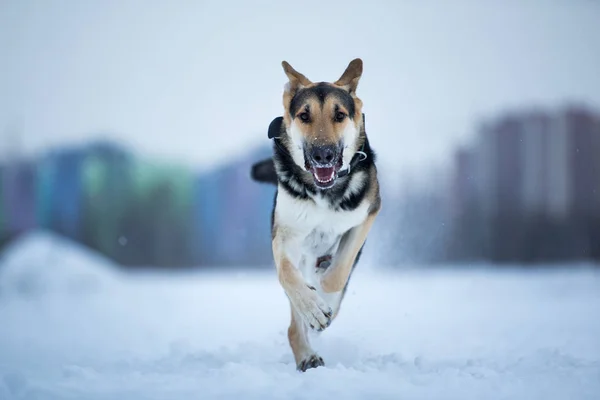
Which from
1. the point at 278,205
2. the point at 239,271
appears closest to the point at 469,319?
the point at 278,205

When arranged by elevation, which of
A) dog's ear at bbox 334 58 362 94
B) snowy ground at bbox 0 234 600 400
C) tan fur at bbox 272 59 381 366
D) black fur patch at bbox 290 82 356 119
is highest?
dog's ear at bbox 334 58 362 94

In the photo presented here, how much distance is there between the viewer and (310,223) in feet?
13.3

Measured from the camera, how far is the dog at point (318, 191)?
3939 millimetres

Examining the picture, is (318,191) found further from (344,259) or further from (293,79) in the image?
(293,79)

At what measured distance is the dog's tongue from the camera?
388 centimetres

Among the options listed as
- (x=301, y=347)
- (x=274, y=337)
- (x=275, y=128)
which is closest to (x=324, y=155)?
(x=275, y=128)

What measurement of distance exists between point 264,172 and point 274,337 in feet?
5.50

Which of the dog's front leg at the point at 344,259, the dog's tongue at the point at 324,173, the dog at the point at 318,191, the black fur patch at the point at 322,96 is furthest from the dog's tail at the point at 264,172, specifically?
the dog's tongue at the point at 324,173

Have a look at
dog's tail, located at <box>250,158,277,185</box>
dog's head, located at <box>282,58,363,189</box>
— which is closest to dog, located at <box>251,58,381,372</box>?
dog's head, located at <box>282,58,363,189</box>

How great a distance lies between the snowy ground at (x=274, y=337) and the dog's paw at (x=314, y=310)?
0.86ft

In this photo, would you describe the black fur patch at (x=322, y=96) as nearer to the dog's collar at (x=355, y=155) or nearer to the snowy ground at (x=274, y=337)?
the dog's collar at (x=355, y=155)

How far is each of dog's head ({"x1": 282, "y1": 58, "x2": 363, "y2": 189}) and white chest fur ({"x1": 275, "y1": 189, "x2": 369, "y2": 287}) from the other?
229 millimetres

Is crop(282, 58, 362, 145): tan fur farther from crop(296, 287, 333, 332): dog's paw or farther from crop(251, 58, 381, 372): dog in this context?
crop(296, 287, 333, 332): dog's paw

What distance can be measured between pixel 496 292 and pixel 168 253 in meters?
7.73
